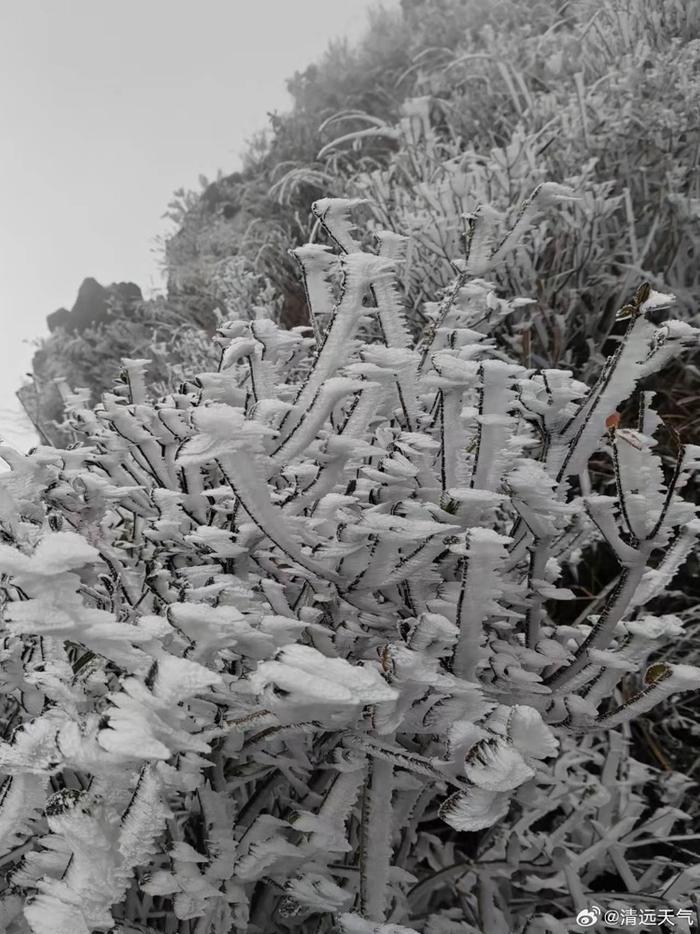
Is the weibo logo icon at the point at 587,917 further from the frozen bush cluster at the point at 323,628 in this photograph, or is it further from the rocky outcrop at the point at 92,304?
the rocky outcrop at the point at 92,304

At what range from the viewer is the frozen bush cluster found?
1.57ft

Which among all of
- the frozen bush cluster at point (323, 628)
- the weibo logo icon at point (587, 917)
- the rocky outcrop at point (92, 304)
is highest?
the rocky outcrop at point (92, 304)

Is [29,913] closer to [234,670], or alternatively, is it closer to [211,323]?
[234,670]

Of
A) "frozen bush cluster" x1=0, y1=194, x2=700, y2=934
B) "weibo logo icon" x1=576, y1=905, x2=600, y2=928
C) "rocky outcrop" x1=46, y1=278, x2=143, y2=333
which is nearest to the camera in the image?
"frozen bush cluster" x1=0, y1=194, x2=700, y2=934

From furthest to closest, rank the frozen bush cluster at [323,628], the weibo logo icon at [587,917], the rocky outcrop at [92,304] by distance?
the rocky outcrop at [92,304] → the weibo logo icon at [587,917] → the frozen bush cluster at [323,628]

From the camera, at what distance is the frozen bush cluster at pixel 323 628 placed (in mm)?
478

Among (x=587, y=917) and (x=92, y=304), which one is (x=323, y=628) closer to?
(x=587, y=917)

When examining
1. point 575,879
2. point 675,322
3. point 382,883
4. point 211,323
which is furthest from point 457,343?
point 211,323

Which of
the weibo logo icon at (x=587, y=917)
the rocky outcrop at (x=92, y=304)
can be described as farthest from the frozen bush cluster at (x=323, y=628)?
the rocky outcrop at (x=92, y=304)

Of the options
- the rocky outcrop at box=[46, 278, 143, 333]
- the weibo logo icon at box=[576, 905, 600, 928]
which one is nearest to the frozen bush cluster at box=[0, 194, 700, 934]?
the weibo logo icon at box=[576, 905, 600, 928]

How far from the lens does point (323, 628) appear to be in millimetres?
611

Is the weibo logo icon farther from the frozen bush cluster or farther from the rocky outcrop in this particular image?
the rocky outcrop

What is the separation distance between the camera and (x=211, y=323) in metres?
4.02

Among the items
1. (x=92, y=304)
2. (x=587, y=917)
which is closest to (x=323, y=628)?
(x=587, y=917)
